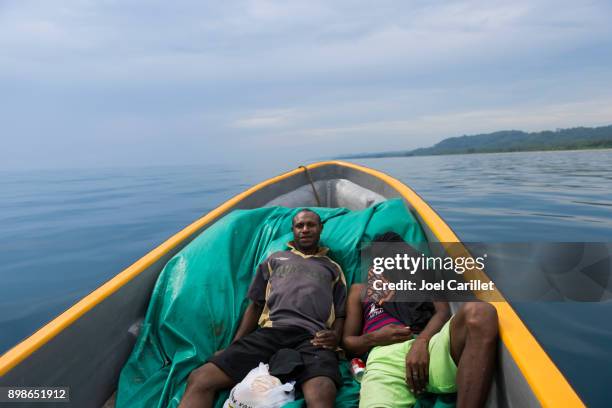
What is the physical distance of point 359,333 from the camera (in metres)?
2.17

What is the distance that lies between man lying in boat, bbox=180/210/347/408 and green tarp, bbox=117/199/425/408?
118 millimetres

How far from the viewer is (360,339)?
202cm

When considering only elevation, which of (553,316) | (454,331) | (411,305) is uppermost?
(454,331)

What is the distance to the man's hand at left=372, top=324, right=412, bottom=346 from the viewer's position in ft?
6.30

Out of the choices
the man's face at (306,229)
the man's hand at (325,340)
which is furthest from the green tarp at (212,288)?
the man's face at (306,229)

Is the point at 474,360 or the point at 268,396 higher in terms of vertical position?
the point at 474,360

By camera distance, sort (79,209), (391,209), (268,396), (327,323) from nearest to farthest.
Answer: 1. (268,396)
2. (327,323)
3. (391,209)
4. (79,209)

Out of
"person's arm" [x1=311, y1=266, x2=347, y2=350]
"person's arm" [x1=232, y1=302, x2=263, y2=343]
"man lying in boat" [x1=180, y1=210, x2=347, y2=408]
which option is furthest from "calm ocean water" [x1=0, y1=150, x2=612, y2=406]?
"person's arm" [x1=232, y1=302, x2=263, y2=343]

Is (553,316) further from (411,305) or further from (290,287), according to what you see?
(290,287)

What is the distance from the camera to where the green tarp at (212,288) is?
200 cm

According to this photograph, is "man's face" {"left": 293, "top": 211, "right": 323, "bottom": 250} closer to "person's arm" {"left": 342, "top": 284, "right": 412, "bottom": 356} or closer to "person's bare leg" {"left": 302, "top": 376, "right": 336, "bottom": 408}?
"person's arm" {"left": 342, "top": 284, "right": 412, "bottom": 356}

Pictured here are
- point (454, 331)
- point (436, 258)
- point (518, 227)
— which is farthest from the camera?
point (518, 227)

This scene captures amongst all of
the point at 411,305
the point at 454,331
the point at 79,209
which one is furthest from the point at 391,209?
the point at 79,209

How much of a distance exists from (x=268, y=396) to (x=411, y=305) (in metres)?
0.96
